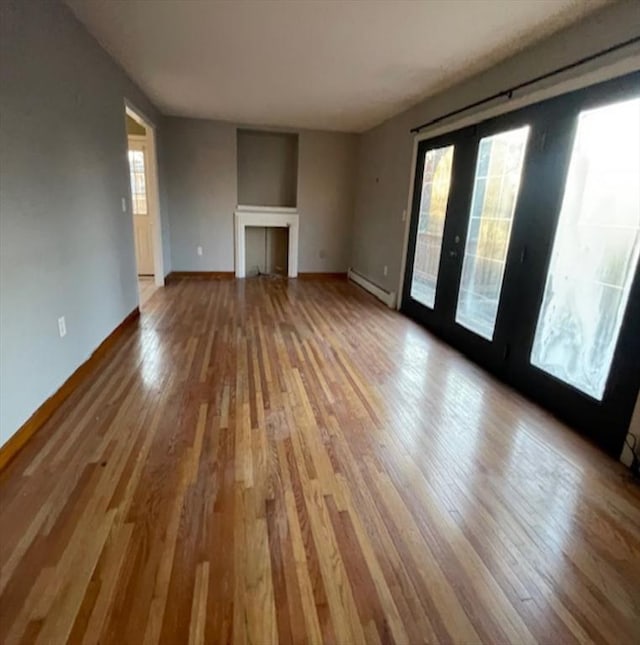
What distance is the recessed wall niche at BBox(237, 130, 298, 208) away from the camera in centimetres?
641

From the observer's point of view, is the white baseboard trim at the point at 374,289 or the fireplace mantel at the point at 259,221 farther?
the fireplace mantel at the point at 259,221

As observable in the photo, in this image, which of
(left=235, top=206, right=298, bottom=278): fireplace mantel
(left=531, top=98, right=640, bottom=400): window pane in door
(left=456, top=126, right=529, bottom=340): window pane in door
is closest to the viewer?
(left=531, top=98, right=640, bottom=400): window pane in door

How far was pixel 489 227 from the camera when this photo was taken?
3.25m

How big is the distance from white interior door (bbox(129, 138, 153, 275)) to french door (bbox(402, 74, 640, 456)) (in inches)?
177

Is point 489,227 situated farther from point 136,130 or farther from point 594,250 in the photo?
point 136,130

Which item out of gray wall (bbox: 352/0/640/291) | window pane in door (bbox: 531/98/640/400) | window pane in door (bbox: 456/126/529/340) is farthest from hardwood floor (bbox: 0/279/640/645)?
gray wall (bbox: 352/0/640/291)

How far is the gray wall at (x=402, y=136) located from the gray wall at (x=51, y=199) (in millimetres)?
→ 3072

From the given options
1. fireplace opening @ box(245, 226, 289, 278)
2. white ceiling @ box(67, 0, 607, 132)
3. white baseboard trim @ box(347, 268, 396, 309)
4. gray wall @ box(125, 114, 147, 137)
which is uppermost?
white ceiling @ box(67, 0, 607, 132)

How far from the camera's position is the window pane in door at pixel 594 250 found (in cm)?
210

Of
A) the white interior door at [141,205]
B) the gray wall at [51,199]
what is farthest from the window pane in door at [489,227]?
the white interior door at [141,205]

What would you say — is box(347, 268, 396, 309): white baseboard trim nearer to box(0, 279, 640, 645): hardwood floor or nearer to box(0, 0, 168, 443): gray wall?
box(0, 279, 640, 645): hardwood floor

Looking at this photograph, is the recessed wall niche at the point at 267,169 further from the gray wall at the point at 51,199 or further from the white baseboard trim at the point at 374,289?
the gray wall at the point at 51,199

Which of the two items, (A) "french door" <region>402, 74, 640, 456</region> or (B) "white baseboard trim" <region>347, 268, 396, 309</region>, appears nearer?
(A) "french door" <region>402, 74, 640, 456</region>

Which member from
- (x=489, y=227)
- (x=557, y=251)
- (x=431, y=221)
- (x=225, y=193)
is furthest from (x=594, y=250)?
(x=225, y=193)
